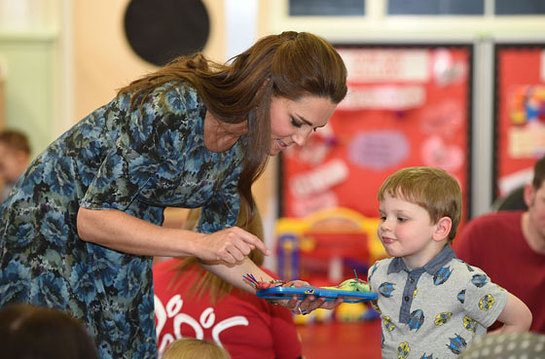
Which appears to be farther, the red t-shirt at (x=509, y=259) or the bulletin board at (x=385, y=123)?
the bulletin board at (x=385, y=123)

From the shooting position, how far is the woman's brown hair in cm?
188

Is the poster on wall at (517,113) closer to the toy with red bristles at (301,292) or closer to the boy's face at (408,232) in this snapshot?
the boy's face at (408,232)

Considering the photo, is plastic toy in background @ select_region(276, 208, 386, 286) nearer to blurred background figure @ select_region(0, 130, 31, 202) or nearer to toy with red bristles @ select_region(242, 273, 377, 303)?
blurred background figure @ select_region(0, 130, 31, 202)

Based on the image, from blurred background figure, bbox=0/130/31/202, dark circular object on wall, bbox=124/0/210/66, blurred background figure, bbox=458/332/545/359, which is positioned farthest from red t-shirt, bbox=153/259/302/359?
dark circular object on wall, bbox=124/0/210/66

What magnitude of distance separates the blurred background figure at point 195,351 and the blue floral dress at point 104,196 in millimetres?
134

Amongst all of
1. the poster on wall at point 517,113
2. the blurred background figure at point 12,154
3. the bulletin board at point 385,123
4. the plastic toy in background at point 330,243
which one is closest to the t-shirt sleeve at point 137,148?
the blurred background figure at point 12,154

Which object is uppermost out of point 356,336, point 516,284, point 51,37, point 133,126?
point 51,37

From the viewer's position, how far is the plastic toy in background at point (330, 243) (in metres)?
5.49

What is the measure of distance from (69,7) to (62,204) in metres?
4.14

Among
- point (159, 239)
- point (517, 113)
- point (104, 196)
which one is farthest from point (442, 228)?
point (517, 113)

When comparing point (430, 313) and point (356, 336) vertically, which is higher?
point (430, 313)

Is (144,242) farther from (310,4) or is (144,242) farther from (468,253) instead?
(310,4)

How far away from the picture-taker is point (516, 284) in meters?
2.51

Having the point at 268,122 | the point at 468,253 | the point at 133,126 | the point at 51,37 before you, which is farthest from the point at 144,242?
the point at 51,37
